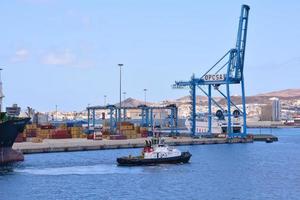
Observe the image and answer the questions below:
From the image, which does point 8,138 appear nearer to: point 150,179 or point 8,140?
point 8,140

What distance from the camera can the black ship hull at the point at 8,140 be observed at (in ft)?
268

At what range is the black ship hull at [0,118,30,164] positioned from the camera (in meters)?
81.6

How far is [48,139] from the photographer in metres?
143

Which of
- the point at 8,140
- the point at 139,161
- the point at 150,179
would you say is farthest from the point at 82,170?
the point at 150,179

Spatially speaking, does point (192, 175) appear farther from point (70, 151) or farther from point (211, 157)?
point (70, 151)

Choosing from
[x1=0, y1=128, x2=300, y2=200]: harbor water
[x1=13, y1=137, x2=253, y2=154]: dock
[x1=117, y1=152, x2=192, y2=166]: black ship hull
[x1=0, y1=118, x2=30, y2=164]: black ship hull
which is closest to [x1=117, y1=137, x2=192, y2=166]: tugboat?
[x1=117, y1=152, x2=192, y2=166]: black ship hull

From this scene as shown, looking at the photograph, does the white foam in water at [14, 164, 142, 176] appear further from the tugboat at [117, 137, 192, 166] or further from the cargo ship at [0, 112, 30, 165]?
the cargo ship at [0, 112, 30, 165]

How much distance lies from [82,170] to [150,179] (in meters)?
11.9

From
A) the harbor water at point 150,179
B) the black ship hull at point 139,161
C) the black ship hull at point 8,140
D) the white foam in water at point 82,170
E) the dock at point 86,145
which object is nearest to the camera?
the harbor water at point 150,179

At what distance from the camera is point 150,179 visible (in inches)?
2746

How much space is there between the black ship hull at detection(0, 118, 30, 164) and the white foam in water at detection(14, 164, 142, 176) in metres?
4.33

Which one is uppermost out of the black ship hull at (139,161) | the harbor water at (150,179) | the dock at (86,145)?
the dock at (86,145)

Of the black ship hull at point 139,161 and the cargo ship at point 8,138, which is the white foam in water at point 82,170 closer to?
the black ship hull at point 139,161

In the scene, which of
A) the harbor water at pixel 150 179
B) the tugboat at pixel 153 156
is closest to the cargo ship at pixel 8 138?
the harbor water at pixel 150 179
